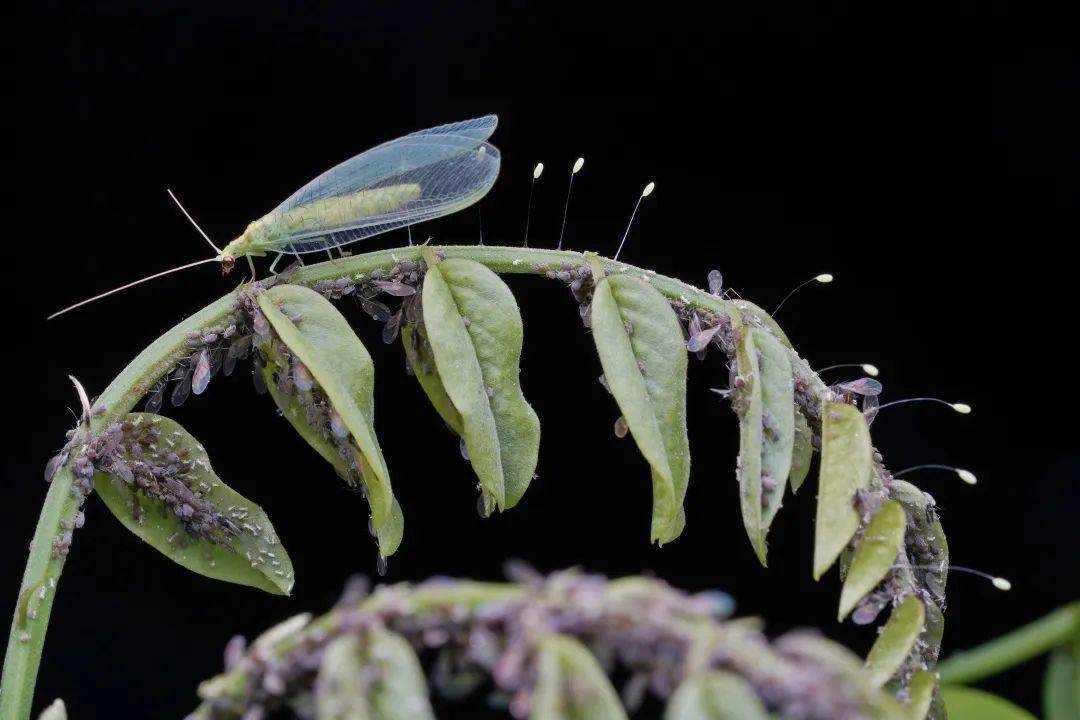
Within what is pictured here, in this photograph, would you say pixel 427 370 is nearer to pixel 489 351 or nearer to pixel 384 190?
pixel 489 351

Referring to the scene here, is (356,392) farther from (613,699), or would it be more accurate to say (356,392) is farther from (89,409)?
(613,699)

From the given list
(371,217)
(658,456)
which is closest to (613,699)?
(658,456)

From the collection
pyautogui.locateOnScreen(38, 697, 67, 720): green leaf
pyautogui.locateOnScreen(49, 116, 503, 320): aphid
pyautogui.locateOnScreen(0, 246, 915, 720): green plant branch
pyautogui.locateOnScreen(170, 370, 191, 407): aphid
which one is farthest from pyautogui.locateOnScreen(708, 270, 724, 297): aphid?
pyautogui.locateOnScreen(38, 697, 67, 720): green leaf

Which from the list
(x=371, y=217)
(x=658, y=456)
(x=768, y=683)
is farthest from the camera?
(x=371, y=217)

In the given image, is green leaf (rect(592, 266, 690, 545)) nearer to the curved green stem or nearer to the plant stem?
the curved green stem

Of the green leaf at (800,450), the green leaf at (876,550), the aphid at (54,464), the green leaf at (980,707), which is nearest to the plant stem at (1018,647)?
the green leaf at (980,707)

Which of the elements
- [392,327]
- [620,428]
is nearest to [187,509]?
[392,327]

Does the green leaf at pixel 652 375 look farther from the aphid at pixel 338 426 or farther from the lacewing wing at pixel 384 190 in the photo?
the lacewing wing at pixel 384 190
